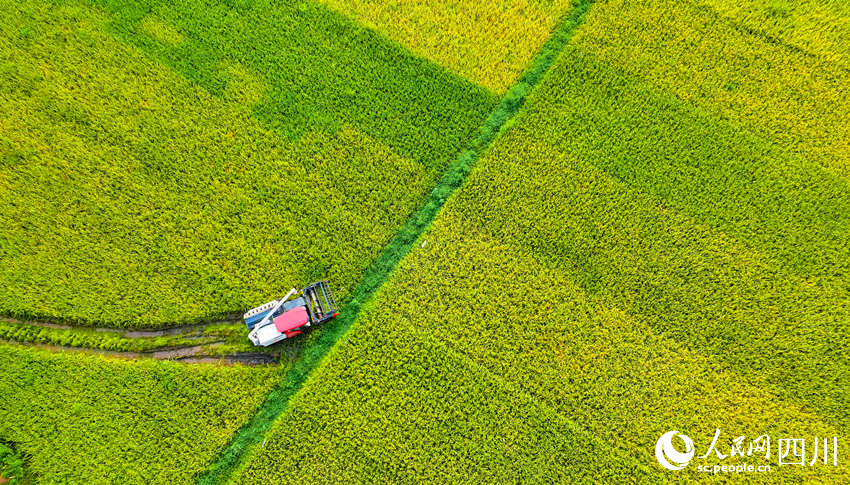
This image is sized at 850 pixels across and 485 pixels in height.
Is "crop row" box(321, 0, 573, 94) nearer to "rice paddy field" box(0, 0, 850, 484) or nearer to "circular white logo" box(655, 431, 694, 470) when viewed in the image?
"rice paddy field" box(0, 0, 850, 484)

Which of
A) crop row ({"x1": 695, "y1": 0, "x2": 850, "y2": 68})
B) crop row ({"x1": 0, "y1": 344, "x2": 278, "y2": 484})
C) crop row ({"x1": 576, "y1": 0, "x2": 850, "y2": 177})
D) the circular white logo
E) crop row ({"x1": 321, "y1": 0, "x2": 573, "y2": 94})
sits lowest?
crop row ({"x1": 0, "y1": 344, "x2": 278, "y2": 484})

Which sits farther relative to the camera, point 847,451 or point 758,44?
point 758,44

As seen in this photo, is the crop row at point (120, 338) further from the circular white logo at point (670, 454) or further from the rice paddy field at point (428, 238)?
the circular white logo at point (670, 454)

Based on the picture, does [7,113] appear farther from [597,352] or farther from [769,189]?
[769,189]

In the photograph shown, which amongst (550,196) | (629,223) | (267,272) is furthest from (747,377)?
(267,272)

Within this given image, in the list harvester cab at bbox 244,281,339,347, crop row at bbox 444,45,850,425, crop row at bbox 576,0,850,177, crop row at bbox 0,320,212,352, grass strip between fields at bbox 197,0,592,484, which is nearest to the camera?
grass strip between fields at bbox 197,0,592,484

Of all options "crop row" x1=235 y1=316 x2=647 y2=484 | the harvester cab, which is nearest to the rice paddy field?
"crop row" x1=235 y1=316 x2=647 y2=484

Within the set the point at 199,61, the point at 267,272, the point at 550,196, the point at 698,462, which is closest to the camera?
the point at 698,462

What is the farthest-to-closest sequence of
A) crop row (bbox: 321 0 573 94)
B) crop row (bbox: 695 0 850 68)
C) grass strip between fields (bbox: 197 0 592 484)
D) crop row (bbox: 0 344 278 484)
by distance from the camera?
crop row (bbox: 695 0 850 68) < crop row (bbox: 321 0 573 94) < grass strip between fields (bbox: 197 0 592 484) < crop row (bbox: 0 344 278 484)
